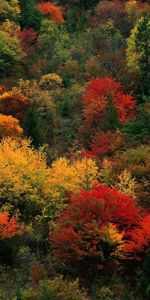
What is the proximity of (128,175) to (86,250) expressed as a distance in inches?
416

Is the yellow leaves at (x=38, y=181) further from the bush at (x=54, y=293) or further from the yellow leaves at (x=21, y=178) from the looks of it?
the bush at (x=54, y=293)

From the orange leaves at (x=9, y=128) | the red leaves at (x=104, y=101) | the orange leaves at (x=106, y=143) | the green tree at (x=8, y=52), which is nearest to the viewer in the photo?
the orange leaves at (x=106, y=143)

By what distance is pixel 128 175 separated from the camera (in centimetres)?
5141

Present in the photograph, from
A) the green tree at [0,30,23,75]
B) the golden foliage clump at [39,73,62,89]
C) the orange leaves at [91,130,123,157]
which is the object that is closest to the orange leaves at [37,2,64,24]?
the green tree at [0,30,23,75]

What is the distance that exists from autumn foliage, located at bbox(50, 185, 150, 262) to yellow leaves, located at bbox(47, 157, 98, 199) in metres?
6.04

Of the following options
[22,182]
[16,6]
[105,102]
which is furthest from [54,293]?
[16,6]

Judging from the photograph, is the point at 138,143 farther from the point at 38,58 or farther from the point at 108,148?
the point at 38,58

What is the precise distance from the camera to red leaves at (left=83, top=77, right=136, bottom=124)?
7000cm

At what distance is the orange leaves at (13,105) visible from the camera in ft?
234

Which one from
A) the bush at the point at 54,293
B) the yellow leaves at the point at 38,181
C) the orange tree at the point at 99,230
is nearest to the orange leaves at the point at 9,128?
the yellow leaves at the point at 38,181

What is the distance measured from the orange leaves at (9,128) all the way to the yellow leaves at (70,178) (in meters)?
12.6

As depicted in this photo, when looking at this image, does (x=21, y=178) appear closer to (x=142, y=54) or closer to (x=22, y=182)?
(x=22, y=182)

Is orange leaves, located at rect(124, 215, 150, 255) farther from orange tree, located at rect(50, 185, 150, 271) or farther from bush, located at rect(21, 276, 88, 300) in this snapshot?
bush, located at rect(21, 276, 88, 300)

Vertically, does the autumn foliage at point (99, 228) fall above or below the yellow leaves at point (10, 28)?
below
